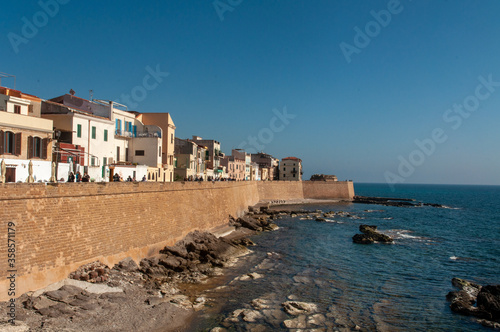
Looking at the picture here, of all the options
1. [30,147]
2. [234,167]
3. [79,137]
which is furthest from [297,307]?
[234,167]

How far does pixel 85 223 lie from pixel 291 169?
7918cm

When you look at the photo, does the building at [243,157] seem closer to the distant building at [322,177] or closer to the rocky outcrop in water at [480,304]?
the distant building at [322,177]

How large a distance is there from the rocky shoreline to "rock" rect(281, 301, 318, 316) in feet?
11.4

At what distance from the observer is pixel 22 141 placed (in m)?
18.7

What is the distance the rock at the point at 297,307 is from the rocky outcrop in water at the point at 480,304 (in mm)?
6172

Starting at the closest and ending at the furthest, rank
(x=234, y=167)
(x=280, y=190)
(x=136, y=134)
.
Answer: (x=136, y=134) < (x=280, y=190) < (x=234, y=167)

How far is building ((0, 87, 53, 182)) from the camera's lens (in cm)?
1784

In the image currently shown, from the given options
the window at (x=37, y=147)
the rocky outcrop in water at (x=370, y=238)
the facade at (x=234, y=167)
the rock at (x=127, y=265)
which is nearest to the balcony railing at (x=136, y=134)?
the window at (x=37, y=147)

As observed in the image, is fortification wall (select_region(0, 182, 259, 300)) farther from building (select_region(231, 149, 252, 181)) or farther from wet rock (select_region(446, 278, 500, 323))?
building (select_region(231, 149, 252, 181))

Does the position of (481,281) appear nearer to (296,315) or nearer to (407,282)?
(407,282)

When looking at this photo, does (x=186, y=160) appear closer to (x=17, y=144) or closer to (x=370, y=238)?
(x=370, y=238)

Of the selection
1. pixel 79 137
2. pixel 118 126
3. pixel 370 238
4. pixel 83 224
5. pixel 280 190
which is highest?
pixel 118 126

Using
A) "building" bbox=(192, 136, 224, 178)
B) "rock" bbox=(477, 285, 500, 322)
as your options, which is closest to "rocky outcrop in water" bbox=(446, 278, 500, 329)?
"rock" bbox=(477, 285, 500, 322)

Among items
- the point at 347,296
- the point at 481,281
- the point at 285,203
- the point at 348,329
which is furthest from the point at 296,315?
the point at 285,203
